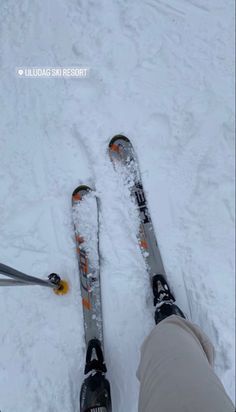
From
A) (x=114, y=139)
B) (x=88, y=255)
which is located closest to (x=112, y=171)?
(x=114, y=139)

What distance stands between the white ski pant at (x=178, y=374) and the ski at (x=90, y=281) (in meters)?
0.54

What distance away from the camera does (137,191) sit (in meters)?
2.24

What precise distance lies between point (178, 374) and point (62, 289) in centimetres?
110

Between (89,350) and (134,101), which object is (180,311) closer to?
(89,350)

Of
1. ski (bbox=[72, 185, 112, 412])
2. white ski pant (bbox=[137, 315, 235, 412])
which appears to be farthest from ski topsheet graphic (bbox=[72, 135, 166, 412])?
white ski pant (bbox=[137, 315, 235, 412])

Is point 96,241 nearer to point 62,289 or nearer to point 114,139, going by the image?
point 62,289

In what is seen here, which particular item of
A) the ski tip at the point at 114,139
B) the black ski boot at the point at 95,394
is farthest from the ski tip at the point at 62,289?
the ski tip at the point at 114,139

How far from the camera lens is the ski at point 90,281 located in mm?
1992

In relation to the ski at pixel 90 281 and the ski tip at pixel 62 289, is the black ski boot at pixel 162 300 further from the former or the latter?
the ski tip at pixel 62 289

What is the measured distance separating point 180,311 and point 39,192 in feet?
4.05

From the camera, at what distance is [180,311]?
6.74 ft

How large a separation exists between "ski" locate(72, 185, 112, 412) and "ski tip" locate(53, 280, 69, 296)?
103 mm

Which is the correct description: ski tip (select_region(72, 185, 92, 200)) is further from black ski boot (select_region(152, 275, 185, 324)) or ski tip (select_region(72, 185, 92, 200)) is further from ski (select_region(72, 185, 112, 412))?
black ski boot (select_region(152, 275, 185, 324))

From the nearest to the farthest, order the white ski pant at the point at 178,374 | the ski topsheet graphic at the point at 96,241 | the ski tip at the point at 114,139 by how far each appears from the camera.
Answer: the white ski pant at the point at 178,374 < the ski topsheet graphic at the point at 96,241 < the ski tip at the point at 114,139
